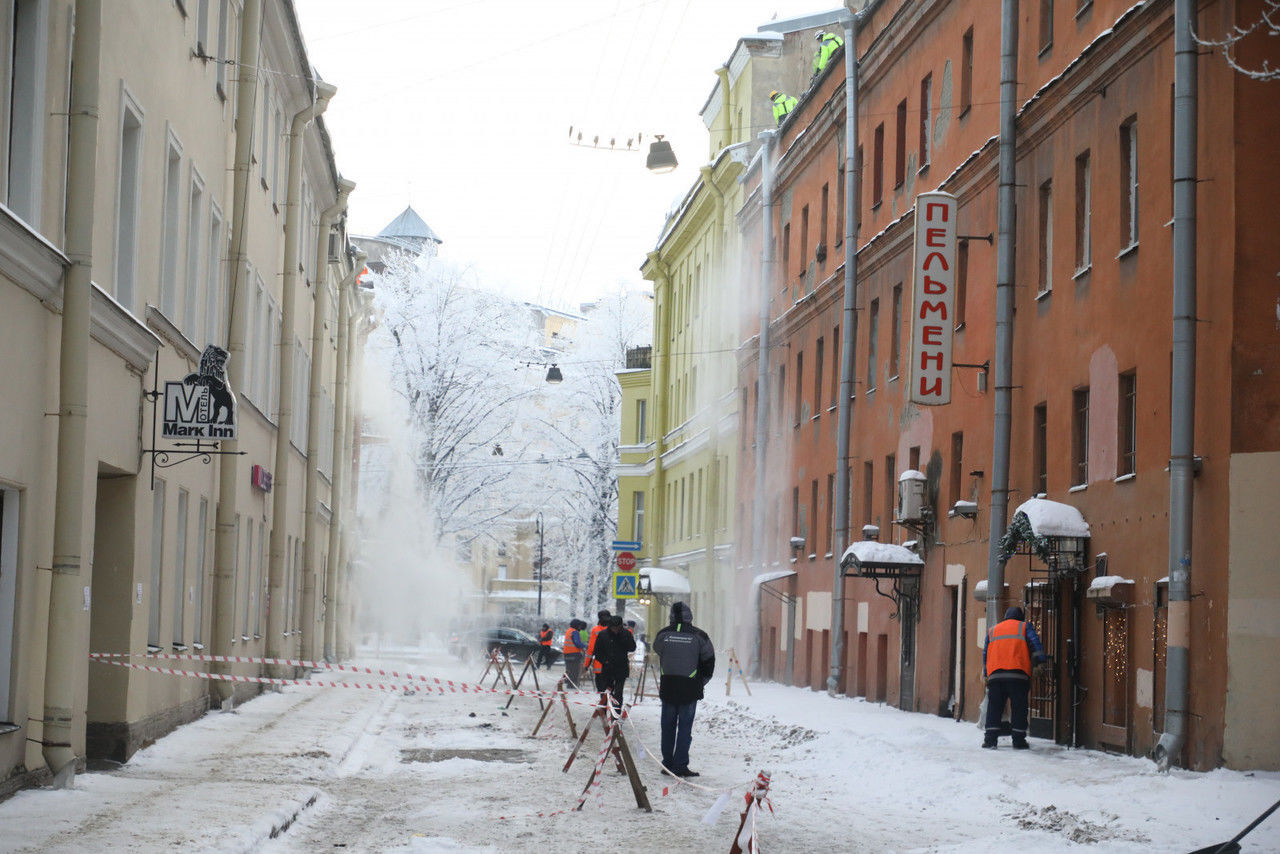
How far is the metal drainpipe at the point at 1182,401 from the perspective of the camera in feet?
52.5

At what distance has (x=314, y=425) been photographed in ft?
115

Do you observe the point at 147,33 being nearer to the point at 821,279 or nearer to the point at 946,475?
the point at 946,475

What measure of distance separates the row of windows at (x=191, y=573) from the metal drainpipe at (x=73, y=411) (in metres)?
4.00

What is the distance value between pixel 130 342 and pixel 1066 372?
1105 cm

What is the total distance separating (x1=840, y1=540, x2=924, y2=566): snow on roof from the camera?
26.4 m

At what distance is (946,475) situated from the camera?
84.4 ft

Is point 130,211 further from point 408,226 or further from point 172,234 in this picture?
point 408,226

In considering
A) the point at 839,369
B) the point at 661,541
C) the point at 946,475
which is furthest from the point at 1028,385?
the point at 661,541

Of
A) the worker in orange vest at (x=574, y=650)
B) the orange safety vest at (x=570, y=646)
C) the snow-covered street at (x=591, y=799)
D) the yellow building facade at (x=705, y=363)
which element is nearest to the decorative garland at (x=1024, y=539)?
the snow-covered street at (x=591, y=799)

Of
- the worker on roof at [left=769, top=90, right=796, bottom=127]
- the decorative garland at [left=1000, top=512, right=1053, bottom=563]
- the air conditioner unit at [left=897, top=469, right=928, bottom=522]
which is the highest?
the worker on roof at [left=769, top=90, right=796, bottom=127]

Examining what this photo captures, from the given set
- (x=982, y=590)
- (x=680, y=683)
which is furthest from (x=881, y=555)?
(x=680, y=683)

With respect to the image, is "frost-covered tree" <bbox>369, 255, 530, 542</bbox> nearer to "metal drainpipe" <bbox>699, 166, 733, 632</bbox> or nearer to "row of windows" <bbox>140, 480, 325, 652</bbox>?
"metal drainpipe" <bbox>699, 166, 733, 632</bbox>

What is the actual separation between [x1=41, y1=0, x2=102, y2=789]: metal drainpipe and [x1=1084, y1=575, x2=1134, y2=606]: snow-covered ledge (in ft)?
34.6

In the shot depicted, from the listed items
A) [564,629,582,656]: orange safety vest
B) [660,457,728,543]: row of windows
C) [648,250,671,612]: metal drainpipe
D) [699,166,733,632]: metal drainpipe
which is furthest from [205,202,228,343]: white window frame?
[648,250,671,612]: metal drainpipe
